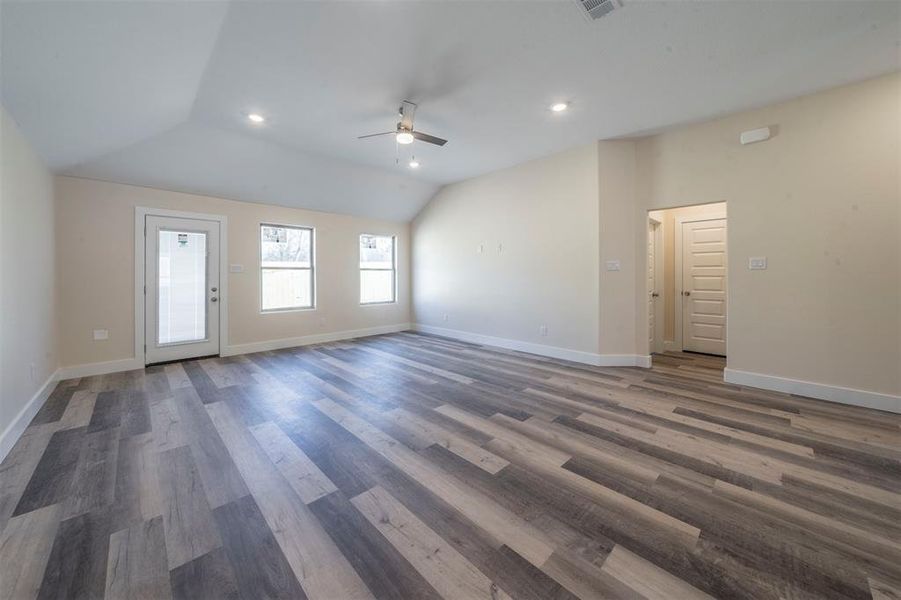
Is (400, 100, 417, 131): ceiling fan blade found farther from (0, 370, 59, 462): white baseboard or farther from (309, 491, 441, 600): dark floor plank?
(0, 370, 59, 462): white baseboard

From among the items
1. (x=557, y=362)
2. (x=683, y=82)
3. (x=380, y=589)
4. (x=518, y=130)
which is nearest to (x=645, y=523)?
(x=380, y=589)

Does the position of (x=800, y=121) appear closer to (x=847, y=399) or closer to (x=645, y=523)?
(x=847, y=399)

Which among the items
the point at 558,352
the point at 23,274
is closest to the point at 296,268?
the point at 23,274

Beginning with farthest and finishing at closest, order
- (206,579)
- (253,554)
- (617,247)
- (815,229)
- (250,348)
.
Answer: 1. (250,348)
2. (617,247)
3. (815,229)
4. (253,554)
5. (206,579)

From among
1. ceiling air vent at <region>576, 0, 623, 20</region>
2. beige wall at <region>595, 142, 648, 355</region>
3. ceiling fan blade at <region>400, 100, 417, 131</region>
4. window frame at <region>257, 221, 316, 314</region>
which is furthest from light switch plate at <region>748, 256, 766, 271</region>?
window frame at <region>257, 221, 316, 314</region>

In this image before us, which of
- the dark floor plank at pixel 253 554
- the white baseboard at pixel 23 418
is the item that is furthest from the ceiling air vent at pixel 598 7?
the white baseboard at pixel 23 418

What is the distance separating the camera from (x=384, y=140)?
4309mm

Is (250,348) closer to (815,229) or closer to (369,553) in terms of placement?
(369,553)

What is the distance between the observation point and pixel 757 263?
3.59m

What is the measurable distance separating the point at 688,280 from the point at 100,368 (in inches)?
336

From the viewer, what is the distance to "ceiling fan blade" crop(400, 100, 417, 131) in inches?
129

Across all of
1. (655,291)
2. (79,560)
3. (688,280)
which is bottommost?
(79,560)

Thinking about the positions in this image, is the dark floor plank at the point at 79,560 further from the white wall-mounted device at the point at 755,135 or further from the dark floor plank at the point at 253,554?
the white wall-mounted device at the point at 755,135

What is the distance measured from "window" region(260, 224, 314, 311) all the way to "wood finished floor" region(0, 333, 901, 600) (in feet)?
8.88
